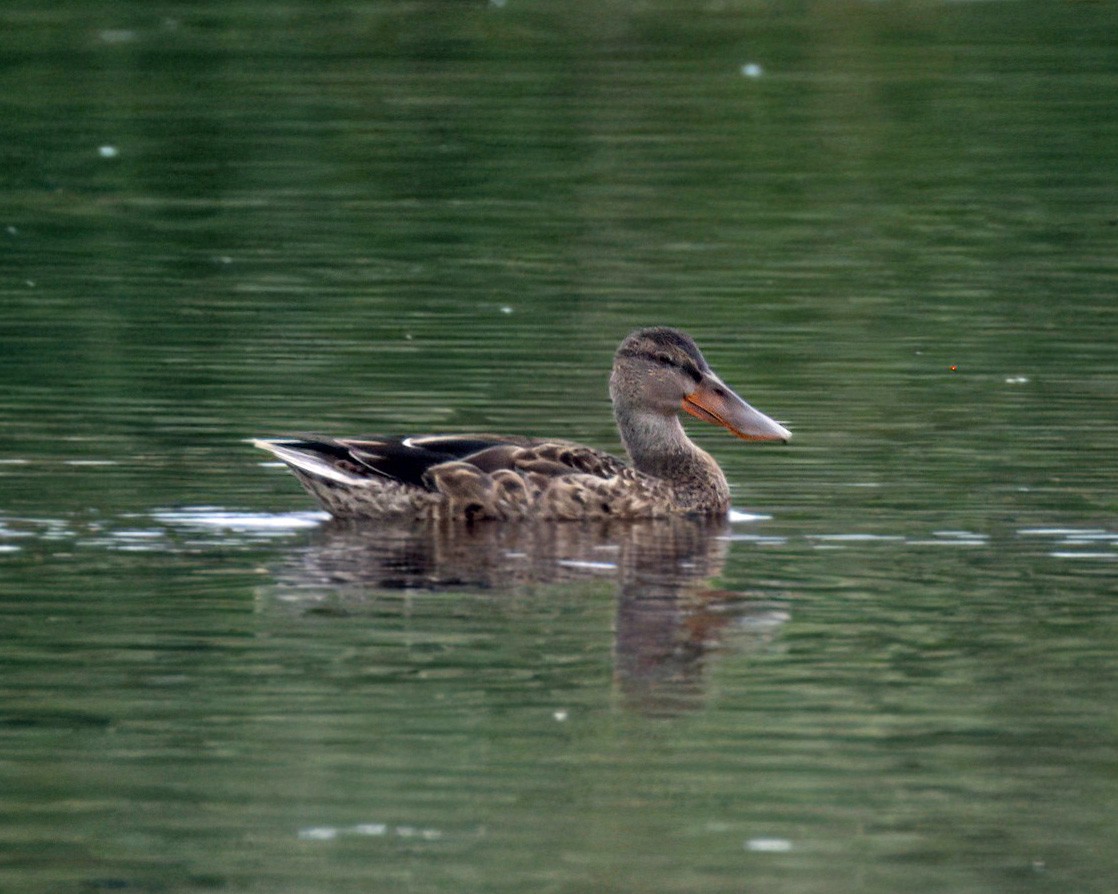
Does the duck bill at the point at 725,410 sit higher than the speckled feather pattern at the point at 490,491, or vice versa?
the duck bill at the point at 725,410

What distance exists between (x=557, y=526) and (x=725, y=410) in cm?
144

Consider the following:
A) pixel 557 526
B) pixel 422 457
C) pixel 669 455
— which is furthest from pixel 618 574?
pixel 669 455

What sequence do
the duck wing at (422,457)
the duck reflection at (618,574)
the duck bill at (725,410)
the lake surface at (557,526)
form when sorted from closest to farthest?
1. the lake surface at (557,526)
2. the duck reflection at (618,574)
3. the duck wing at (422,457)
4. the duck bill at (725,410)

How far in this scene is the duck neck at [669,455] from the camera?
11992 millimetres

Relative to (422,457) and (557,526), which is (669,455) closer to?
(557,526)

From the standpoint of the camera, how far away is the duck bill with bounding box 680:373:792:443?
12492mm

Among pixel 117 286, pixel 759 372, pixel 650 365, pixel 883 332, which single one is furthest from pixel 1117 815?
pixel 117 286

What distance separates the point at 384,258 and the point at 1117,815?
41.3 ft

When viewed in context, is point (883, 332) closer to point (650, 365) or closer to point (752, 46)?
point (650, 365)

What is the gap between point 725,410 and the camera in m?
12.6

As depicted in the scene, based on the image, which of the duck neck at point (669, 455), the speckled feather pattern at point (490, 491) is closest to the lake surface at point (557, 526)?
the speckled feather pattern at point (490, 491)

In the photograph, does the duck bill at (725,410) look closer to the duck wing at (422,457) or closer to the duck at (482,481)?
the duck at (482,481)

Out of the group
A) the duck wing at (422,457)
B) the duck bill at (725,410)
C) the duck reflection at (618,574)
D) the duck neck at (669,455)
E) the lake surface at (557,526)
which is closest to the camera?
the lake surface at (557,526)

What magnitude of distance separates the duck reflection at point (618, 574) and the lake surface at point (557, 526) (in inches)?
1.3
